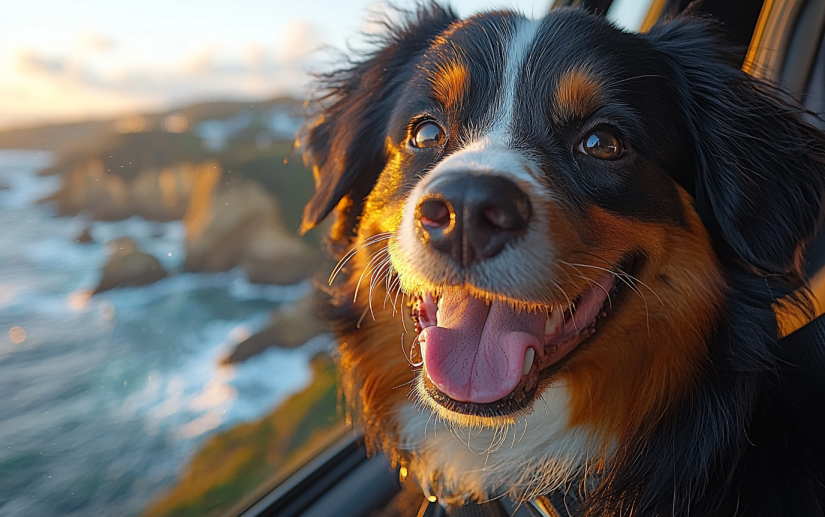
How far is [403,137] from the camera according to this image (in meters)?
Result: 1.56

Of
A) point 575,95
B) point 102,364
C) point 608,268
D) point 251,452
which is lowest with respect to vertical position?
point 251,452

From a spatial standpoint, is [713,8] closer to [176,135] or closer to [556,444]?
[556,444]

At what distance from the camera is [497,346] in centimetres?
126

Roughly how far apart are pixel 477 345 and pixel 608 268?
34 cm

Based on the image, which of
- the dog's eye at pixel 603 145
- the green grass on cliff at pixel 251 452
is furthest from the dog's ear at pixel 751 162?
the green grass on cliff at pixel 251 452

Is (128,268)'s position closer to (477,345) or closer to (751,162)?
(477,345)

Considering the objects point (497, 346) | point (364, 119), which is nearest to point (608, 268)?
point (497, 346)

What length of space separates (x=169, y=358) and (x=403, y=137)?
35.0 inches

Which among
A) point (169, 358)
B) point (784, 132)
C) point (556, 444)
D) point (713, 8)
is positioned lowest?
point (556, 444)

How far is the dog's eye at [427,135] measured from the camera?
4.90 ft

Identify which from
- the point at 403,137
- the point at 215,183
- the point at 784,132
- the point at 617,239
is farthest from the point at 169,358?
the point at 784,132

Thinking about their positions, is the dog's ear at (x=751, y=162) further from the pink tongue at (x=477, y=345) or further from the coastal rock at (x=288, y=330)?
the coastal rock at (x=288, y=330)

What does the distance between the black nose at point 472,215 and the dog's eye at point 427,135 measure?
1.37 ft

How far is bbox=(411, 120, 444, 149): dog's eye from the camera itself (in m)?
1.49
